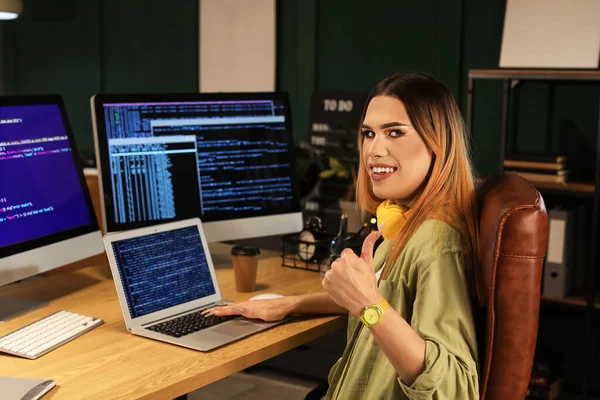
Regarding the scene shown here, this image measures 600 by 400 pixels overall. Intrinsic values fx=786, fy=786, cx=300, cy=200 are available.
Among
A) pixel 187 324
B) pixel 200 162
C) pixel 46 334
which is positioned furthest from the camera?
pixel 200 162

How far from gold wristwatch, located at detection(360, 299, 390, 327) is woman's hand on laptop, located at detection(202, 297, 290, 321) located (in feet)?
1.76

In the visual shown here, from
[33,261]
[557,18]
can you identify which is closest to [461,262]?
[33,261]

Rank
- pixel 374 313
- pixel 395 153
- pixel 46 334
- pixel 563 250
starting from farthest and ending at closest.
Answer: pixel 563 250
pixel 46 334
pixel 395 153
pixel 374 313

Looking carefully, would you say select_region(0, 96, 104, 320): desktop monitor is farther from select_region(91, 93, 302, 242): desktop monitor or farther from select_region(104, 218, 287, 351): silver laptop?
select_region(104, 218, 287, 351): silver laptop

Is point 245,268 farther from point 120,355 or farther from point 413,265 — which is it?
point 413,265

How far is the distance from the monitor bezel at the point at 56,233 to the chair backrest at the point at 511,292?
1.14m

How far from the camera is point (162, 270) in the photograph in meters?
1.92

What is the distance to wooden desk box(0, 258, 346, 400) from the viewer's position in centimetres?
148

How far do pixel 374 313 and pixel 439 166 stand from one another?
35 centimetres

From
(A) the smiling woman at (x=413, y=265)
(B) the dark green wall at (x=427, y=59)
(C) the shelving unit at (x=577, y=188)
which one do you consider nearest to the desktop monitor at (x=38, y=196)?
(A) the smiling woman at (x=413, y=265)

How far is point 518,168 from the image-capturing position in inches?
131

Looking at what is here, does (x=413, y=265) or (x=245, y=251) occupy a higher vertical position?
(x=413, y=265)

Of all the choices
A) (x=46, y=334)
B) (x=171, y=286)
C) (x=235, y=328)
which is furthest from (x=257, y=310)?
(x=46, y=334)

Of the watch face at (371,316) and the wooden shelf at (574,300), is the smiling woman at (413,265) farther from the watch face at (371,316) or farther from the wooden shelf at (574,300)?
the wooden shelf at (574,300)
